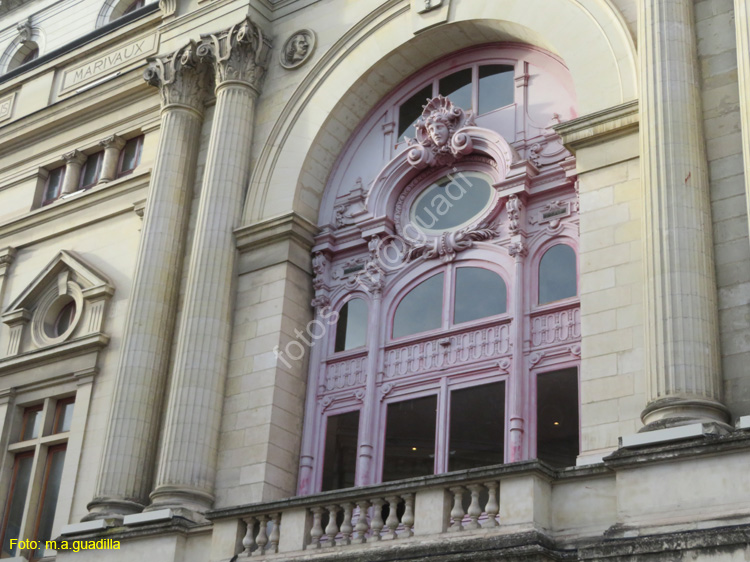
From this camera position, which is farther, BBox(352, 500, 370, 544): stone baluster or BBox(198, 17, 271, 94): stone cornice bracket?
BBox(198, 17, 271, 94): stone cornice bracket

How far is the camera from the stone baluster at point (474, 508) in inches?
573

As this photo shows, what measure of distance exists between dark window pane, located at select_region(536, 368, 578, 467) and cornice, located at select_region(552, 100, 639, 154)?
338 cm

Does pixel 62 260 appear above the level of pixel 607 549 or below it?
above

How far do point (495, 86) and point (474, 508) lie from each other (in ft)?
28.6

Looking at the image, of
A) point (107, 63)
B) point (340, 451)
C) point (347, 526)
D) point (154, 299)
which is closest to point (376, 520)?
point (347, 526)

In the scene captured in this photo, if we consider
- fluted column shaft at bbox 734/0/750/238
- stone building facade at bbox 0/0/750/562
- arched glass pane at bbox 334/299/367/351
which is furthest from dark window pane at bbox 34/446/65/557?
fluted column shaft at bbox 734/0/750/238

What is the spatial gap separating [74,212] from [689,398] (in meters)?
15.3

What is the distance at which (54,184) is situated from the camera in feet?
88.6

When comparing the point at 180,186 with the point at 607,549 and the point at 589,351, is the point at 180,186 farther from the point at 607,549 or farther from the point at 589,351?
the point at 607,549

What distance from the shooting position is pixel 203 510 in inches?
740

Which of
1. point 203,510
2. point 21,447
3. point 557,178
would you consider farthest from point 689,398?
point 21,447

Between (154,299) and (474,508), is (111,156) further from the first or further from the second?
(474,508)

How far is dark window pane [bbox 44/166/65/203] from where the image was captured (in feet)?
87.8

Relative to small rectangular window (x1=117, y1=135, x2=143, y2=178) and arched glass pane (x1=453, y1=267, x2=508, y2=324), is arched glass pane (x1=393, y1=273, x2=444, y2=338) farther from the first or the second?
small rectangular window (x1=117, y1=135, x2=143, y2=178)
